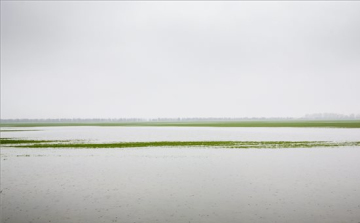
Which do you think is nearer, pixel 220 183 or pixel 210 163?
pixel 220 183

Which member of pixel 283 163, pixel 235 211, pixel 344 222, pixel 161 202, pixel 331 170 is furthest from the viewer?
pixel 283 163

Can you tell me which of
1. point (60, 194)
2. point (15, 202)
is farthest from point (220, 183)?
point (15, 202)

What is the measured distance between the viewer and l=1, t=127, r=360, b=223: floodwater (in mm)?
13617

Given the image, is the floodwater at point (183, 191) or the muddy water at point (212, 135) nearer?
the floodwater at point (183, 191)

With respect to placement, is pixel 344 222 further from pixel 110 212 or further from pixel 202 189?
pixel 110 212

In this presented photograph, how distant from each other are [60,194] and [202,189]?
375 inches

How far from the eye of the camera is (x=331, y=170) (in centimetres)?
2441

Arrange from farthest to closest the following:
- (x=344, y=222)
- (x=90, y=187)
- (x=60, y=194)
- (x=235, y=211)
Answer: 1. (x=90, y=187)
2. (x=60, y=194)
3. (x=235, y=211)
4. (x=344, y=222)

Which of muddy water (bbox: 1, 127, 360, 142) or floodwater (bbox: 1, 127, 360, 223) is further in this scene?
muddy water (bbox: 1, 127, 360, 142)

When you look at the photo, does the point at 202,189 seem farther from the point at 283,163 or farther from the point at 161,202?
the point at 283,163

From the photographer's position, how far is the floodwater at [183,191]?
44.7ft

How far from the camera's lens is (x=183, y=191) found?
18188 mm

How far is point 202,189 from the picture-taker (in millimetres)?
18719

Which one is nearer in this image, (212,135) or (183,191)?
(183,191)
